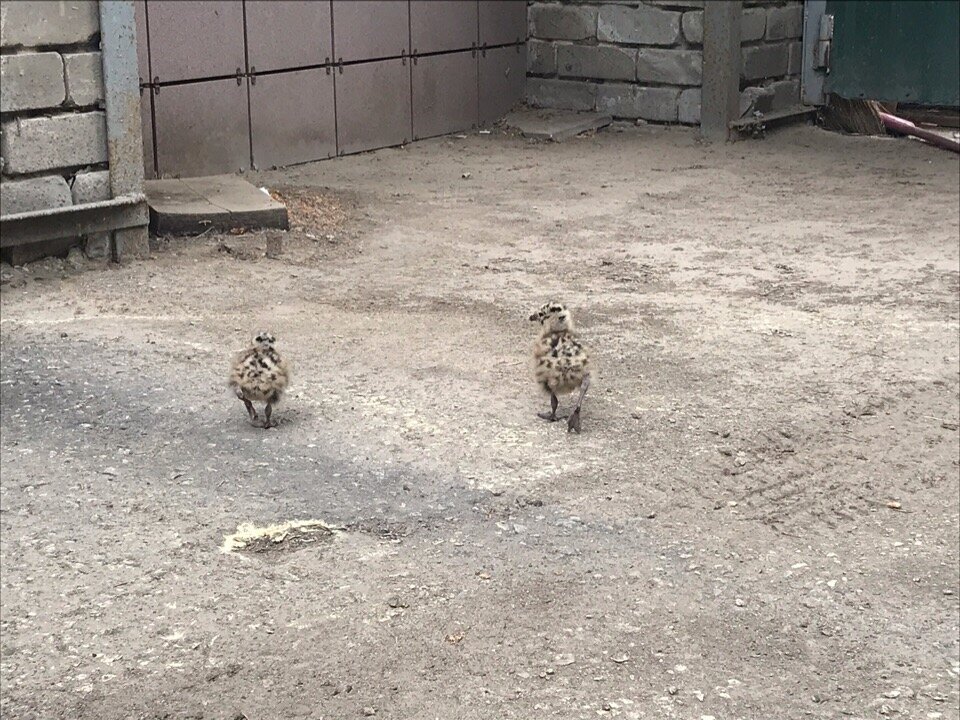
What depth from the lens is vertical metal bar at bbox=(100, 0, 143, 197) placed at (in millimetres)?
8125

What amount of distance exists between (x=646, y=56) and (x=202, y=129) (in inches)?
184

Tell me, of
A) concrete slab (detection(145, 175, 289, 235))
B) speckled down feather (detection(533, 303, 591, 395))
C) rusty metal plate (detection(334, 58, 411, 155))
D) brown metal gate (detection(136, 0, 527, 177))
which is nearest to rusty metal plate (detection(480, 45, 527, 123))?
brown metal gate (detection(136, 0, 527, 177))

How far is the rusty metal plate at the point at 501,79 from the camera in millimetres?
13961

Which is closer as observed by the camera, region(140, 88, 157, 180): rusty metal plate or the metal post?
the metal post

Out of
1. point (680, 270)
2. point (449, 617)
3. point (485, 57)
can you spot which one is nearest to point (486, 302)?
point (680, 270)

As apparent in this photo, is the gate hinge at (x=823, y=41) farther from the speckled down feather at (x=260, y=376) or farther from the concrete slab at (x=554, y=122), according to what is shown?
the speckled down feather at (x=260, y=376)

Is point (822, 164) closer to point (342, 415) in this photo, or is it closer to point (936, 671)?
point (342, 415)

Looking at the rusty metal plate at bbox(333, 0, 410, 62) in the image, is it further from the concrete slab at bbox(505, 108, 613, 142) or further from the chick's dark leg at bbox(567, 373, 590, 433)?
the chick's dark leg at bbox(567, 373, 590, 433)

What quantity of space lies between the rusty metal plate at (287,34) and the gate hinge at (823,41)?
16.7 feet

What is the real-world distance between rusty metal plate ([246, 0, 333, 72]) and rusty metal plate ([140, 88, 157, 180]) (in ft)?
3.62

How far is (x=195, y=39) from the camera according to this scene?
10883 mm

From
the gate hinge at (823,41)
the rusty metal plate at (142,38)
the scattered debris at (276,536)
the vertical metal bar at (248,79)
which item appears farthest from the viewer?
the gate hinge at (823,41)

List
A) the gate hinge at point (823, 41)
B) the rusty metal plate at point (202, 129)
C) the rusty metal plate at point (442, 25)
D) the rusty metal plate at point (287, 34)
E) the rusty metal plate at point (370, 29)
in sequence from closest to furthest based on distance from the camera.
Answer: the rusty metal plate at point (202, 129) → the rusty metal plate at point (287, 34) → the rusty metal plate at point (370, 29) → the rusty metal plate at point (442, 25) → the gate hinge at point (823, 41)

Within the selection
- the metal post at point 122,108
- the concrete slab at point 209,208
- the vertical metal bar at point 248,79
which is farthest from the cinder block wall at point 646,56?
the metal post at point 122,108
